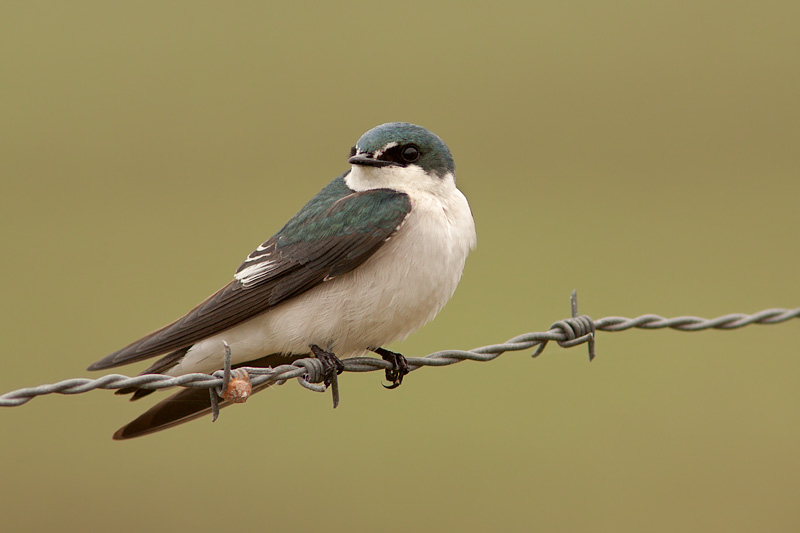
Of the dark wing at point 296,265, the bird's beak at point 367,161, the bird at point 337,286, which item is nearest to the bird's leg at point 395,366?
the bird at point 337,286

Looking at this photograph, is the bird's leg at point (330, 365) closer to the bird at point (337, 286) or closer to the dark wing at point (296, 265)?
the bird at point (337, 286)

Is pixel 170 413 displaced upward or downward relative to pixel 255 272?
downward

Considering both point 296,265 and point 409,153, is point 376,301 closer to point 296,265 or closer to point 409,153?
point 296,265

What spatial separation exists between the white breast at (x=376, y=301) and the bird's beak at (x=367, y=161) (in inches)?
Answer: 2.7

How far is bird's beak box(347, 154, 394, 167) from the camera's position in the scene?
12.8 ft

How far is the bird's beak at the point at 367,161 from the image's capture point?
12.8ft

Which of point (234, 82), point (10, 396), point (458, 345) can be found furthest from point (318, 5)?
point (10, 396)

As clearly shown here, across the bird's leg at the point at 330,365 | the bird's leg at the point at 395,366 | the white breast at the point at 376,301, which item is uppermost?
the white breast at the point at 376,301

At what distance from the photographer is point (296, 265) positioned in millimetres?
3809

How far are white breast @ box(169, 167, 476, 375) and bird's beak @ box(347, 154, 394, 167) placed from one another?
7 cm

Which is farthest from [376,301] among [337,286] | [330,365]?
[330,365]

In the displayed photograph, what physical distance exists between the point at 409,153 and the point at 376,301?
2.36 ft

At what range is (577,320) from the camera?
141 inches

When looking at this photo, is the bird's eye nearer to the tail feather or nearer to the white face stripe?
the white face stripe
